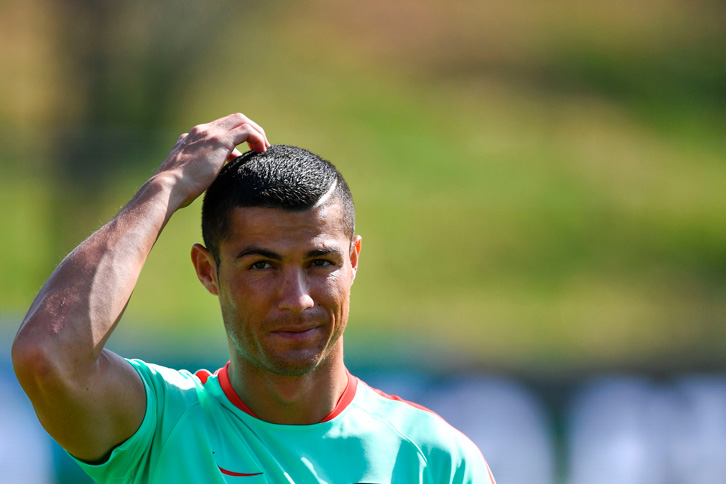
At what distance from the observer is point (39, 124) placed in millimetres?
12281

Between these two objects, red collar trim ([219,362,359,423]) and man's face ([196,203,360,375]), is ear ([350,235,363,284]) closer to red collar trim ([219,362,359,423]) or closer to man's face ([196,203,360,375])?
man's face ([196,203,360,375])

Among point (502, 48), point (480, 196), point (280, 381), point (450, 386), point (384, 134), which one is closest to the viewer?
point (280, 381)

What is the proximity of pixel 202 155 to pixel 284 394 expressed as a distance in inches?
28.4

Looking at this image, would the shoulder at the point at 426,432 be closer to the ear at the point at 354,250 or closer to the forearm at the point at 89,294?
the ear at the point at 354,250

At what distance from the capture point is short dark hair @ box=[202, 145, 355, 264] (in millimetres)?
2479

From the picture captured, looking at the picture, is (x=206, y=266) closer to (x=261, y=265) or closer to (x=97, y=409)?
(x=261, y=265)

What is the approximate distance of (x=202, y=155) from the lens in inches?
98.5

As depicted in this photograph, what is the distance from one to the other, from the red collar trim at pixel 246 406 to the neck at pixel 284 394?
1 cm

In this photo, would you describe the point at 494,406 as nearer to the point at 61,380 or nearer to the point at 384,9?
the point at 61,380

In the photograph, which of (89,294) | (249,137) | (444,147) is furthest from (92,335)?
(444,147)

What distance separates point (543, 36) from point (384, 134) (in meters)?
4.09

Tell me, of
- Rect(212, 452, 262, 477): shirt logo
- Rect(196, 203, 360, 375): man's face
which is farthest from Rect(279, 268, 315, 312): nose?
Rect(212, 452, 262, 477): shirt logo

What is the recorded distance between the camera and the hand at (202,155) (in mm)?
2451

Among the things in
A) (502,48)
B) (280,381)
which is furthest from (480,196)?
(280,381)
